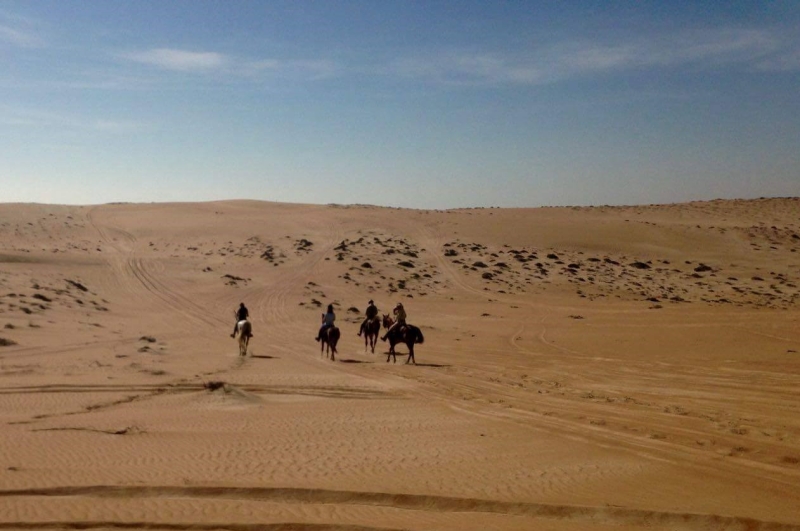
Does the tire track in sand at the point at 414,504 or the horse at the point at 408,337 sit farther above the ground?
the horse at the point at 408,337

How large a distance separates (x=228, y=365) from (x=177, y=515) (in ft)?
41.9

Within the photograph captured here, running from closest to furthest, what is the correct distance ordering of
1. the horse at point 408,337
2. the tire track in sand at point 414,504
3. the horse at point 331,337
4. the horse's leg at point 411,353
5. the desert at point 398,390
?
the tire track in sand at point 414,504 → the desert at point 398,390 → the horse's leg at point 411,353 → the horse at point 408,337 → the horse at point 331,337

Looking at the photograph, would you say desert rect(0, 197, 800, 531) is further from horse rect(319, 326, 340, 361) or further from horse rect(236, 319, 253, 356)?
horse rect(319, 326, 340, 361)

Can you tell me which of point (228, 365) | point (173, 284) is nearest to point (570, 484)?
point (228, 365)

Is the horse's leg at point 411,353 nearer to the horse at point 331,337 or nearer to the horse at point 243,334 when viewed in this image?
the horse at point 331,337

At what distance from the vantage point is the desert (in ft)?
29.4

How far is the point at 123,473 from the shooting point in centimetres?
973

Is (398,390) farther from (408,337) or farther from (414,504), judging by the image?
(414,504)

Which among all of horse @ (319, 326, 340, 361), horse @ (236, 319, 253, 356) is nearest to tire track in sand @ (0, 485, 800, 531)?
horse @ (319, 326, 340, 361)

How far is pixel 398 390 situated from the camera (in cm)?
1738

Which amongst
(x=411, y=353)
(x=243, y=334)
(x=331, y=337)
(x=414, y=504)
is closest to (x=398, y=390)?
(x=411, y=353)

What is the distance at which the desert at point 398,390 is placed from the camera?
895 centimetres

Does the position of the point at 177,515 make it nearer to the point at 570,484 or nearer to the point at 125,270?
the point at 570,484

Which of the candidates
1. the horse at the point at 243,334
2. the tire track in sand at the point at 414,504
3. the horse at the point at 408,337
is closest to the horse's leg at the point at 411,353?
the horse at the point at 408,337
